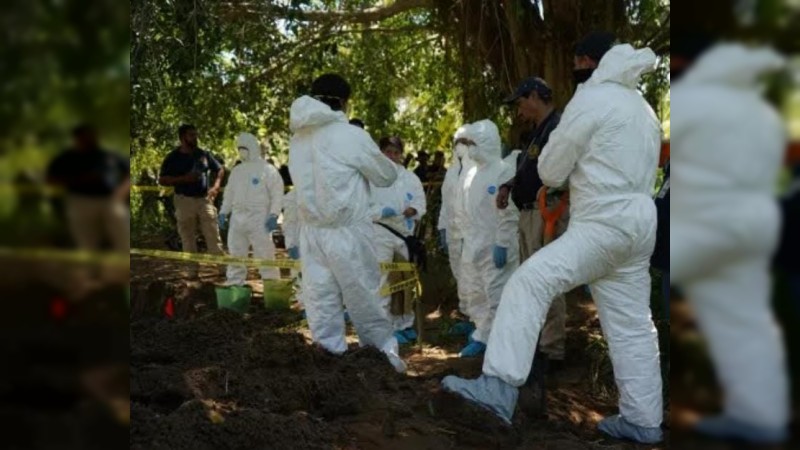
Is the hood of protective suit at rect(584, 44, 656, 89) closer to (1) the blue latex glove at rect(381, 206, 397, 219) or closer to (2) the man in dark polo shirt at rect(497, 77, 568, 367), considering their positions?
(2) the man in dark polo shirt at rect(497, 77, 568, 367)

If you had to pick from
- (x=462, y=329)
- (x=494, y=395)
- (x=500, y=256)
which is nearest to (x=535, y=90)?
(x=500, y=256)

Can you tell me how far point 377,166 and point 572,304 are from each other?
3.05 metres

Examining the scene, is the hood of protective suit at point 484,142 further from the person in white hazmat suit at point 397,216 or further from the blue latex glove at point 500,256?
the person in white hazmat suit at point 397,216

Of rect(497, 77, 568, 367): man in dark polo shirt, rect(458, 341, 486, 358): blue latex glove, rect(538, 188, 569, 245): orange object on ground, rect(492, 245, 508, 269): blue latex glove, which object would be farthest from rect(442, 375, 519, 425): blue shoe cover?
rect(458, 341, 486, 358): blue latex glove

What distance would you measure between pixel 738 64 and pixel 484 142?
5225 mm

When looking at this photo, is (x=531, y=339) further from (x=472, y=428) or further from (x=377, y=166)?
(x=377, y=166)

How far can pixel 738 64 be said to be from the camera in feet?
3.07

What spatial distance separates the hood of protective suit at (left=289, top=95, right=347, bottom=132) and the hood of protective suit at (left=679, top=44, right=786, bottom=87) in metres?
4.49

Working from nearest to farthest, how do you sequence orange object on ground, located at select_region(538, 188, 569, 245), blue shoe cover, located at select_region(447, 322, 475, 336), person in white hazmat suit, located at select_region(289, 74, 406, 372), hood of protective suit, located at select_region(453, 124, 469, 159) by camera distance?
orange object on ground, located at select_region(538, 188, 569, 245)
person in white hazmat suit, located at select_region(289, 74, 406, 372)
hood of protective suit, located at select_region(453, 124, 469, 159)
blue shoe cover, located at select_region(447, 322, 475, 336)

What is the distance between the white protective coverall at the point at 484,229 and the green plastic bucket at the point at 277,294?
2829 mm

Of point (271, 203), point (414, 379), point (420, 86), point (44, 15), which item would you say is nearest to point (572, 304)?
point (414, 379)

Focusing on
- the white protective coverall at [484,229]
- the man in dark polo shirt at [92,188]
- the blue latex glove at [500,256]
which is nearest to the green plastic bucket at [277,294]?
the white protective coverall at [484,229]

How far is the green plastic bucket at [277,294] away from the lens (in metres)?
8.59

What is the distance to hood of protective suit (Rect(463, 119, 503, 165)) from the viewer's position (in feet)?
20.2
